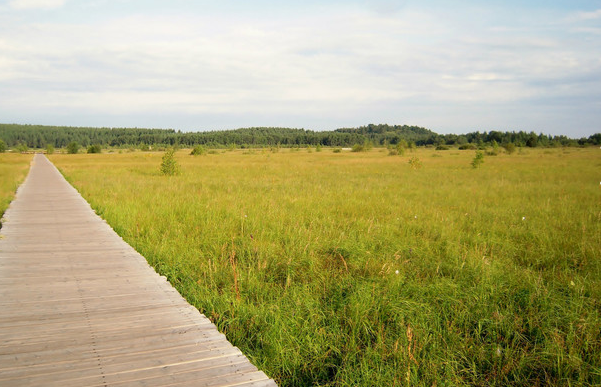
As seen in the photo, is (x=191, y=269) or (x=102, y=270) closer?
(x=102, y=270)

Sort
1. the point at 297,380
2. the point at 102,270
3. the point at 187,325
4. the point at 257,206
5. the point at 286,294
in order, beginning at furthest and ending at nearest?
the point at 257,206 → the point at 102,270 → the point at 286,294 → the point at 187,325 → the point at 297,380

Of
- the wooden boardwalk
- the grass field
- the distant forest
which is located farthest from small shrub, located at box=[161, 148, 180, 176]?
the distant forest

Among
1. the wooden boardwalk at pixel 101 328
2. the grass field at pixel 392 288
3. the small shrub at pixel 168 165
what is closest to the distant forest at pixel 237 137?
the small shrub at pixel 168 165

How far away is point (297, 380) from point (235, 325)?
1.03 metres

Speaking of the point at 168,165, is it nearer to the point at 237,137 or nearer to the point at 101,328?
the point at 101,328

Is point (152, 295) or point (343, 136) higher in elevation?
point (343, 136)

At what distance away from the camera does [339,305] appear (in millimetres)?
4375

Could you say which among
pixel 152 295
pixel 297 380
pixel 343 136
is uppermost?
pixel 343 136

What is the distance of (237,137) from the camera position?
5586 inches

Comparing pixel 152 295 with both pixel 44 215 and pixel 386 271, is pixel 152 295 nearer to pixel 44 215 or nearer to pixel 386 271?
pixel 386 271

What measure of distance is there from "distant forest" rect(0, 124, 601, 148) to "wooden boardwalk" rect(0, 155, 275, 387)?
344 ft

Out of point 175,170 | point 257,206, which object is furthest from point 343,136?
point 257,206

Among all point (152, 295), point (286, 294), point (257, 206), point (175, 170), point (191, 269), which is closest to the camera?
point (152, 295)

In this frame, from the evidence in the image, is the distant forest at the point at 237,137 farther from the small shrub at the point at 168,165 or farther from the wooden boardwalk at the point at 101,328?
the wooden boardwalk at the point at 101,328
